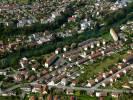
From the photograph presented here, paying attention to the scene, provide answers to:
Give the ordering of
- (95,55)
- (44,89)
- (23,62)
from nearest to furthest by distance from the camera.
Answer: (44,89)
(23,62)
(95,55)

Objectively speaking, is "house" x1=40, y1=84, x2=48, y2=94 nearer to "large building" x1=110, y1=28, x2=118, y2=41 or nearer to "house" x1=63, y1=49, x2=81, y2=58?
"house" x1=63, y1=49, x2=81, y2=58

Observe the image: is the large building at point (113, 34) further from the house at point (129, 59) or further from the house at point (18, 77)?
the house at point (18, 77)

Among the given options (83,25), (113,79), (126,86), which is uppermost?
(83,25)

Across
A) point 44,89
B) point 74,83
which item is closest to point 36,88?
point 44,89

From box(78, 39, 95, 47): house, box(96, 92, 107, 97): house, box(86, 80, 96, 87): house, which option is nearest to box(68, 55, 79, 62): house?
box(78, 39, 95, 47): house

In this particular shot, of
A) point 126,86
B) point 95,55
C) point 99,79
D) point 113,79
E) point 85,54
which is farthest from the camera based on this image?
point 85,54

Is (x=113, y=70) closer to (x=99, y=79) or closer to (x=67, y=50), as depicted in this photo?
(x=99, y=79)

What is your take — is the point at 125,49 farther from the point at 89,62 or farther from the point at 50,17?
the point at 50,17

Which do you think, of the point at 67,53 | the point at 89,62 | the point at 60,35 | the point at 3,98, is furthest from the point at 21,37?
the point at 3,98

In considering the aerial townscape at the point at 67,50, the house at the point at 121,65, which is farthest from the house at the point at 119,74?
the house at the point at 121,65

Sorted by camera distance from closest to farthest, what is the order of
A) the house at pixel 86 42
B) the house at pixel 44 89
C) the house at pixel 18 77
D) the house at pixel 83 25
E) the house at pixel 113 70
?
the house at pixel 44 89, the house at pixel 18 77, the house at pixel 113 70, the house at pixel 86 42, the house at pixel 83 25
